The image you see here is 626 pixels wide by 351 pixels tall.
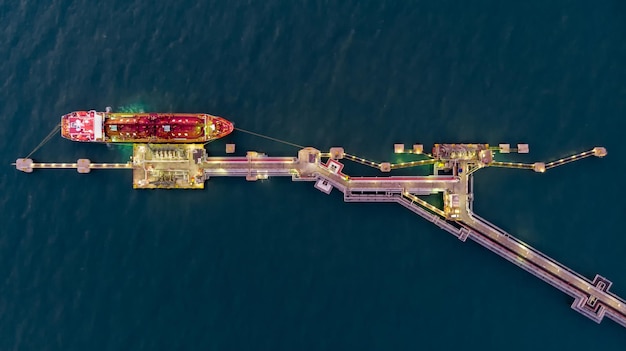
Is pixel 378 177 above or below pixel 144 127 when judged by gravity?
below

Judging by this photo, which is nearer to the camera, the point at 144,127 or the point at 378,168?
the point at 144,127

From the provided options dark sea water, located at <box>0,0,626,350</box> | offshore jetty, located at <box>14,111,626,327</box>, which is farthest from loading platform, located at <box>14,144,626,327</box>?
dark sea water, located at <box>0,0,626,350</box>

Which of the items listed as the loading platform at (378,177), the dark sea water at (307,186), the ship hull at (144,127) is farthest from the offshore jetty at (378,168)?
the ship hull at (144,127)

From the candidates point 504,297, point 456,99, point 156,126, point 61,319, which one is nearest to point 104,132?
point 156,126

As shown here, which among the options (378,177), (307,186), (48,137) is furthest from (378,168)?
(48,137)

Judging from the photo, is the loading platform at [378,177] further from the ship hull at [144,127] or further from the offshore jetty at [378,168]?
the ship hull at [144,127]

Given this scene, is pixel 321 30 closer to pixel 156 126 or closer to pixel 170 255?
pixel 156 126

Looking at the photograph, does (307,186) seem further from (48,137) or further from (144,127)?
(48,137)
